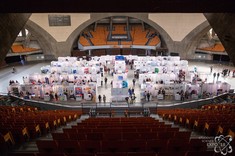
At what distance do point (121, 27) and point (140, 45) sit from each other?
6.35 m

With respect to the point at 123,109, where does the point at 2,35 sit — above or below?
above

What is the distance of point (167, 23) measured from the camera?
104ft

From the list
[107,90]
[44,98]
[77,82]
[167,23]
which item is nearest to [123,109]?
[107,90]

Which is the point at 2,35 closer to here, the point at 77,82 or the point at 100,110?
the point at 100,110

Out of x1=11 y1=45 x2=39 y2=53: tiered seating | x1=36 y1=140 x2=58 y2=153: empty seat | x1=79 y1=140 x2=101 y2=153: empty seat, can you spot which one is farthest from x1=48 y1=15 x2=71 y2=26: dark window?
x1=79 y1=140 x2=101 y2=153: empty seat

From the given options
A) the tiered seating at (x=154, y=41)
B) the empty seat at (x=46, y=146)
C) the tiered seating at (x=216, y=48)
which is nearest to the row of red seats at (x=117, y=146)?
the empty seat at (x=46, y=146)

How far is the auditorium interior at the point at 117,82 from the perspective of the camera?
584 centimetres

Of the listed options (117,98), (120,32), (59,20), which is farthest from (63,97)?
(120,32)

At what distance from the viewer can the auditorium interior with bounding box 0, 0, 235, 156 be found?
19.2ft

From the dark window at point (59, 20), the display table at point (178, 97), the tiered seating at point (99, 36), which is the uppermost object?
the dark window at point (59, 20)

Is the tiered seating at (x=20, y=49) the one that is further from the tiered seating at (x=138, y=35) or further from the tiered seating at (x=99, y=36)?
the tiered seating at (x=138, y=35)

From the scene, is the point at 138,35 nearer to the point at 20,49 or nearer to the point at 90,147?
the point at 20,49
